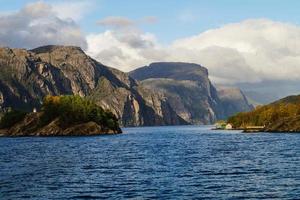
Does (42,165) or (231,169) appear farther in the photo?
(42,165)

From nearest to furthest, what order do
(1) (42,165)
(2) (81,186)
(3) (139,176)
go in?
(2) (81,186)
(3) (139,176)
(1) (42,165)

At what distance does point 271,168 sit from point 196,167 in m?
13.7

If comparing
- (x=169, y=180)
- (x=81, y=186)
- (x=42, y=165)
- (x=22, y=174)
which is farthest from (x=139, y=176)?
(x=42, y=165)

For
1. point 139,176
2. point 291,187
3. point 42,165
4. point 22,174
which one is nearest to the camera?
point 291,187

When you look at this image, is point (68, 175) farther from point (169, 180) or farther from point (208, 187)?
point (208, 187)

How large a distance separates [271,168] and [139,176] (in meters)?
25.3

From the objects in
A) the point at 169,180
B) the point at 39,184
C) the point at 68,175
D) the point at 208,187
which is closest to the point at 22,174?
the point at 68,175

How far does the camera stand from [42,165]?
335ft

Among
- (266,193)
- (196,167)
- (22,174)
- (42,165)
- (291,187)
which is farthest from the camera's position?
(42,165)

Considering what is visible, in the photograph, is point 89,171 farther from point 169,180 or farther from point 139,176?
point 169,180

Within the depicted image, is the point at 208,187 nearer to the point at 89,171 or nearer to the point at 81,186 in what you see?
the point at 81,186

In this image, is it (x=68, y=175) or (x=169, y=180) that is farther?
(x=68, y=175)

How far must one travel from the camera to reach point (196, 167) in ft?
305

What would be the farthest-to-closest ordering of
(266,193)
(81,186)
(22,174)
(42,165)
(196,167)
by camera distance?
(42,165) → (196,167) → (22,174) → (81,186) → (266,193)
